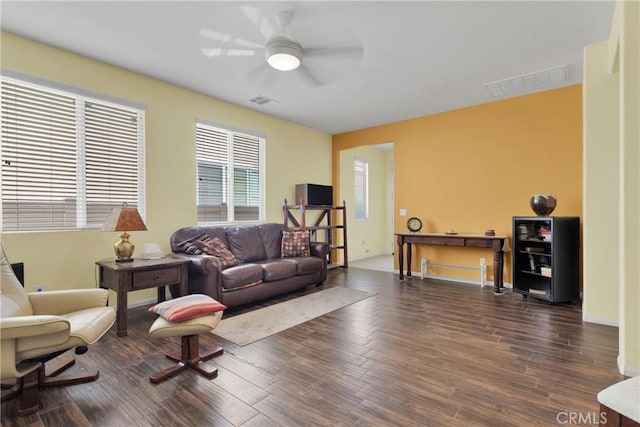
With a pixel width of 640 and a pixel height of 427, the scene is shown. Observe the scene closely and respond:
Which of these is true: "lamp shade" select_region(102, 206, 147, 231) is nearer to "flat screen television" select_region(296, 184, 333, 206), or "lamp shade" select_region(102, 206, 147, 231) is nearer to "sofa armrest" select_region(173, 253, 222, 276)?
"sofa armrest" select_region(173, 253, 222, 276)

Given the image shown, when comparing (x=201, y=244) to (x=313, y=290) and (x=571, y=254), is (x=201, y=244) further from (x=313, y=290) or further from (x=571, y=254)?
(x=571, y=254)

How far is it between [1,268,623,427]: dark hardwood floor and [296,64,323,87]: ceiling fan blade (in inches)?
97.6

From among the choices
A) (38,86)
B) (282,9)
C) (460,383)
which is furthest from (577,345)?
(38,86)

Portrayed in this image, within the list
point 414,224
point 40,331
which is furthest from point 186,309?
point 414,224

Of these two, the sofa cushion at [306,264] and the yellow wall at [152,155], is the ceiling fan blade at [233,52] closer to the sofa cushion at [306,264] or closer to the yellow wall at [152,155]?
the yellow wall at [152,155]

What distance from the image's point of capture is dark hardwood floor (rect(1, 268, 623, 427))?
5.71ft

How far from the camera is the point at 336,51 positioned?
2.66 metres

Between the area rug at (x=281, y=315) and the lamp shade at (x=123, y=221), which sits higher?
the lamp shade at (x=123, y=221)

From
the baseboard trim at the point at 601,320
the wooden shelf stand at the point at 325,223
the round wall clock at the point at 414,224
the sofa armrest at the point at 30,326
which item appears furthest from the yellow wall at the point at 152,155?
the baseboard trim at the point at 601,320

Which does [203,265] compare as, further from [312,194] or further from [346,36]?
[312,194]

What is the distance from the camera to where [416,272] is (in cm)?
549

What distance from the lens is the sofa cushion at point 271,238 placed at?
4.75 m

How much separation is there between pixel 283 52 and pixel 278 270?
255 cm

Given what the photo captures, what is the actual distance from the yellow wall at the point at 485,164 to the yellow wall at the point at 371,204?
1.45 meters
